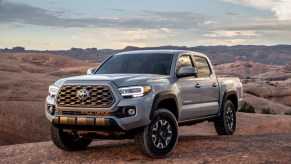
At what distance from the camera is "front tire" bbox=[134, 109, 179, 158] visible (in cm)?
777

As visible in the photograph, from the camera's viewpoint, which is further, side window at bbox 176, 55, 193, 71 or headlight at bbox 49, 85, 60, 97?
side window at bbox 176, 55, 193, 71

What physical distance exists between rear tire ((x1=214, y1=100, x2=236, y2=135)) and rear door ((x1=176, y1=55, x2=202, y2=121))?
1.50 metres

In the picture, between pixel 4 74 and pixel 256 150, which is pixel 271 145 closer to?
pixel 256 150

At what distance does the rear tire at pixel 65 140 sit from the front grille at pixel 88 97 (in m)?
0.95

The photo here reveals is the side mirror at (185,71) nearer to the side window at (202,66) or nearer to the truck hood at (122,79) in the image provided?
the truck hood at (122,79)

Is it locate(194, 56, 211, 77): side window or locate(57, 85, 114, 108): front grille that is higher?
locate(194, 56, 211, 77): side window

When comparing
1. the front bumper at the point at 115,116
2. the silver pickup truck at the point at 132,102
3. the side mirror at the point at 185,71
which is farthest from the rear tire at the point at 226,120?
the front bumper at the point at 115,116

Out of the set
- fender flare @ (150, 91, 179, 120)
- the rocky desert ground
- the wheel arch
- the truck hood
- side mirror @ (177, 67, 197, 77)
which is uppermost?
side mirror @ (177, 67, 197, 77)

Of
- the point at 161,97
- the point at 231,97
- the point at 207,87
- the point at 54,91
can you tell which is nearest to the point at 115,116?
the point at 161,97

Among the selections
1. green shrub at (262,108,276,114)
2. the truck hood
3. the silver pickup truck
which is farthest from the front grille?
green shrub at (262,108,276,114)

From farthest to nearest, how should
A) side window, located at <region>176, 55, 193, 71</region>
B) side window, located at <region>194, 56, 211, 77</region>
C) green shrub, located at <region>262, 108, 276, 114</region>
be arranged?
green shrub, located at <region>262, 108, 276, 114</region>
side window, located at <region>194, 56, 211, 77</region>
side window, located at <region>176, 55, 193, 71</region>

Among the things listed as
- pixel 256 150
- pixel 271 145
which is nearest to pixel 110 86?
pixel 256 150

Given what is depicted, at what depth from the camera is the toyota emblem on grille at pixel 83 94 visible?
25.5 feet

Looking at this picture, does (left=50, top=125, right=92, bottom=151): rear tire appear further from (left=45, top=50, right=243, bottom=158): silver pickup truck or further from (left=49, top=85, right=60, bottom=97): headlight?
(left=49, top=85, right=60, bottom=97): headlight
